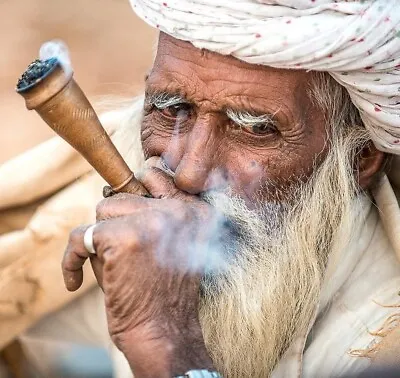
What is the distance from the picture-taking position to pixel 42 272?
4.07m

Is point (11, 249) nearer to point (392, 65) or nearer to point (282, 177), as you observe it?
A: point (282, 177)

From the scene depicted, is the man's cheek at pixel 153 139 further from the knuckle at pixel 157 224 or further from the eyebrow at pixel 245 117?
the knuckle at pixel 157 224

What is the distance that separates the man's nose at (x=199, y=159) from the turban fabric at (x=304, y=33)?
253 mm

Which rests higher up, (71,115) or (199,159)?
(71,115)

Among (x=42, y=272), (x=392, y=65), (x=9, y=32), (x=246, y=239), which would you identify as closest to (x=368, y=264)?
(x=246, y=239)

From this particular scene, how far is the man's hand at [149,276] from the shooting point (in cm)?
287

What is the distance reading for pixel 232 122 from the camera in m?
3.34

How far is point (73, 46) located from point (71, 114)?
5.48m

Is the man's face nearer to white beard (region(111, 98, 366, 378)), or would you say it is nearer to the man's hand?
white beard (region(111, 98, 366, 378))

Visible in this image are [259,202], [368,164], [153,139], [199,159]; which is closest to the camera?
[199,159]

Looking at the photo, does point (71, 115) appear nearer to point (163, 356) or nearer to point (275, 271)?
point (163, 356)

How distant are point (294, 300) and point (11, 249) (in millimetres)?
1212

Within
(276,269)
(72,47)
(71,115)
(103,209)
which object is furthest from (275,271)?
(72,47)

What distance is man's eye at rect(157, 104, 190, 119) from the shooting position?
3.40m
